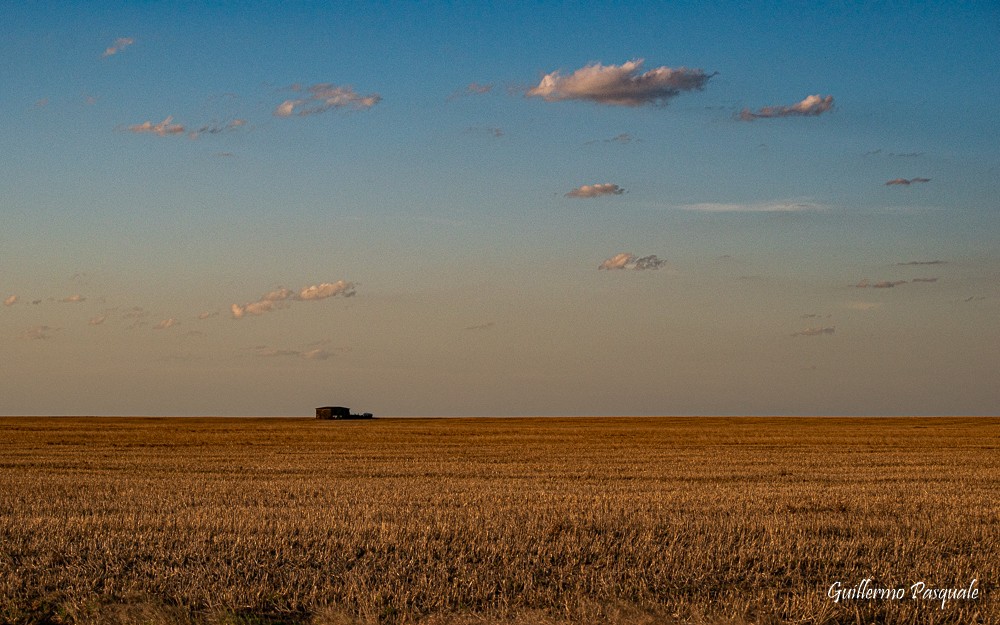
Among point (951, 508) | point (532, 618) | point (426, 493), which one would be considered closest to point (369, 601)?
point (532, 618)

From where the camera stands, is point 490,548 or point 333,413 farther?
point 333,413

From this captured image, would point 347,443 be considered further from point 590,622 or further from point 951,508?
point 590,622

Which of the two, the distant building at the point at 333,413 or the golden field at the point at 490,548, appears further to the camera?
the distant building at the point at 333,413

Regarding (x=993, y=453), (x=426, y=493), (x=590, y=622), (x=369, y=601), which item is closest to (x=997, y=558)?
(x=590, y=622)

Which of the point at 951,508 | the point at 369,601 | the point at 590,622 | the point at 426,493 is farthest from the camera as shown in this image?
the point at 426,493

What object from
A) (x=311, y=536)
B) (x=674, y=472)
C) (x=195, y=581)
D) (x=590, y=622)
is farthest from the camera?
(x=674, y=472)

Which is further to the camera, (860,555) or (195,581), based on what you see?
(860,555)

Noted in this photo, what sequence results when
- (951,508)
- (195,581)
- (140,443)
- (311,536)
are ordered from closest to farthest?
(195,581), (311,536), (951,508), (140,443)

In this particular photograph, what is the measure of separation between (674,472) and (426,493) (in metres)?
11.1

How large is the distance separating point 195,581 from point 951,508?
50.7 ft

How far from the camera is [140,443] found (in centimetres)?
5525

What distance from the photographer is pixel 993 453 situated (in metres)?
44.8

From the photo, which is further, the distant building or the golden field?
the distant building

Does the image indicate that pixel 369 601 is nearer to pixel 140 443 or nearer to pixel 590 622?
pixel 590 622
